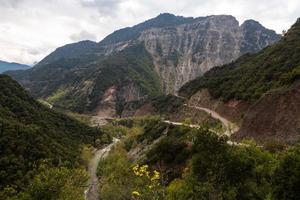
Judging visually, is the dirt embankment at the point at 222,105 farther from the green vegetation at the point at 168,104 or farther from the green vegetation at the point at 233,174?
the green vegetation at the point at 233,174

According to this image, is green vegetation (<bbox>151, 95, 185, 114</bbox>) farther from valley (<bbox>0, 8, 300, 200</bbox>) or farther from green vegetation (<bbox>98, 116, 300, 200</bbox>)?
green vegetation (<bbox>98, 116, 300, 200</bbox>)

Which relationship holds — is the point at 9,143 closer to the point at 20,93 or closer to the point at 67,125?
the point at 20,93

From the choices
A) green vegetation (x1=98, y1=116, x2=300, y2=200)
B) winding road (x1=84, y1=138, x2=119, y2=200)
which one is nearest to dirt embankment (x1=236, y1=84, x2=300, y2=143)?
green vegetation (x1=98, y1=116, x2=300, y2=200)

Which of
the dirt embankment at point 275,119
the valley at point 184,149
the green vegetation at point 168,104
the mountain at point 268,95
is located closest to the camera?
the valley at point 184,149

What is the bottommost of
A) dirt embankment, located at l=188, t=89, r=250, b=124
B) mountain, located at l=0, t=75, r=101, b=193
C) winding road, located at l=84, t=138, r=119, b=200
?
winding road, located at l=84, t=138, r=119, b=200

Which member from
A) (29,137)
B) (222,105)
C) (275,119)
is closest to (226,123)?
(222,105)

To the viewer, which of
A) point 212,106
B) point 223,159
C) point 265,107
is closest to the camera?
point 223,159

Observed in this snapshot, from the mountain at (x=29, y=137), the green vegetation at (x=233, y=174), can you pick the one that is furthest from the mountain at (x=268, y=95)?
the mountain at (x=29, y=137)

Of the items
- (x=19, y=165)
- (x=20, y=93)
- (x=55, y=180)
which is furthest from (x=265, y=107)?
(x=20, y=93)
